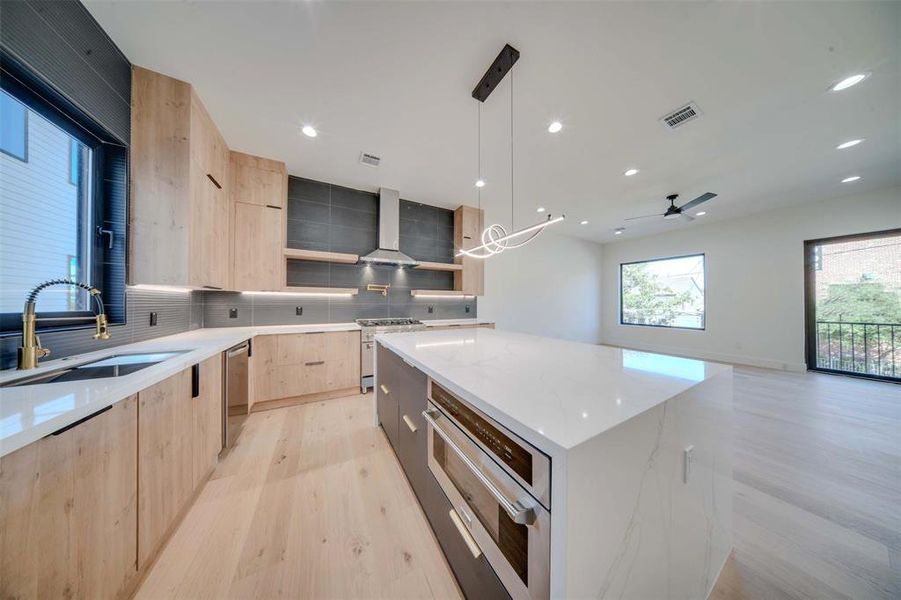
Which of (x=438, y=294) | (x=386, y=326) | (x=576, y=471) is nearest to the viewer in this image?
(x=576, y=471)

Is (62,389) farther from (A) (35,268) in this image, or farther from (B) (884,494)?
(B) (884,494)

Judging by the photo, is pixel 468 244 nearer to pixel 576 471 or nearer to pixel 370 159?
pixel 370 159

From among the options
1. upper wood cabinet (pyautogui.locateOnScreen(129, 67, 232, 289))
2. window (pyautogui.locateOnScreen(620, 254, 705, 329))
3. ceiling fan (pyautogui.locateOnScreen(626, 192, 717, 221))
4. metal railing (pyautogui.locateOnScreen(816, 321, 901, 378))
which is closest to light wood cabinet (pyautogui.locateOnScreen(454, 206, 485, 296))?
ceiling fan (pyautogui.locateOnScreen(626, 192, 717, 221))

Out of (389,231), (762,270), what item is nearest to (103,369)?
(389,231)

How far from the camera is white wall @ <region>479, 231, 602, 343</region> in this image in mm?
5270

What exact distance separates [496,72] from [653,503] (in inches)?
93.7

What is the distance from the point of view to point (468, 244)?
4.22 metres

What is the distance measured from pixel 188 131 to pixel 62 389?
186cm

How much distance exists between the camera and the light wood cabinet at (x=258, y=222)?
9.07ft

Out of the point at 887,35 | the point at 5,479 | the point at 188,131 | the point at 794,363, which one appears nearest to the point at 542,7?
the point at 887,35

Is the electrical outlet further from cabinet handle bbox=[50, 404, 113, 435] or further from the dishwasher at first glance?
the dishwasher

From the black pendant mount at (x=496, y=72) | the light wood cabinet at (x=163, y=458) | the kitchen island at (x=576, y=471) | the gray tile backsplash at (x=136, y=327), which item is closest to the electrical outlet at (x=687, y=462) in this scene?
the kitchen island at (x=576, y=471)

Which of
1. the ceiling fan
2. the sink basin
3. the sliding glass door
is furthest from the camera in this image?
the sliding glass door

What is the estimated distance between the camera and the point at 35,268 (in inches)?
52.6
